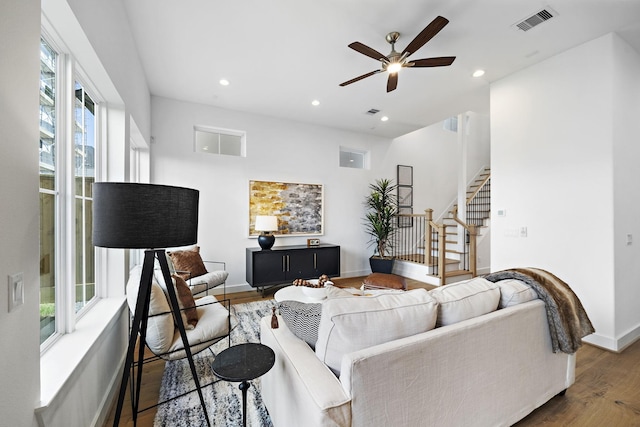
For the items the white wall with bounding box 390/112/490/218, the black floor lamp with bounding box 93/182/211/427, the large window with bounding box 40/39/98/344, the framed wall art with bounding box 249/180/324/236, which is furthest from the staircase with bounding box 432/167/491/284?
the large window with bounding box 40/39/98/344

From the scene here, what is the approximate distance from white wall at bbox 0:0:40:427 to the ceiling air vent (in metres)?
Answer: 3.36

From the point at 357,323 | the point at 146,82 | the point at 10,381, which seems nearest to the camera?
the point at 10,381

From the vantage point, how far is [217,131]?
4.54 metres

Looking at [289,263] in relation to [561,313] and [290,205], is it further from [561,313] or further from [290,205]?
[561,313]

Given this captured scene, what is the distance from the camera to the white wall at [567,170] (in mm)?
2652

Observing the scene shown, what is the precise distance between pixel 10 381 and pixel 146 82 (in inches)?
149

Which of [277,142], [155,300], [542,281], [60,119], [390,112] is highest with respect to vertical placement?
→ [390,112]

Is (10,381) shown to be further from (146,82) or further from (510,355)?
(146,82)

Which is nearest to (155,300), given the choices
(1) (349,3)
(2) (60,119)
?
(2) (60,119)

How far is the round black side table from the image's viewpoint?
1.26 m

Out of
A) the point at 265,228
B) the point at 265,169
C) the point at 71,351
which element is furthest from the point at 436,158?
the point at 71,351

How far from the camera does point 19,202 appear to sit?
0.91 m

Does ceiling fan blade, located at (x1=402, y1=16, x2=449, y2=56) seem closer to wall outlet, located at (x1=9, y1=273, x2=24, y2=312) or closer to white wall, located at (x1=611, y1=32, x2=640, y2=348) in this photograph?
white wall, located at (x1=611, y1=32, x2=640, y2=348)

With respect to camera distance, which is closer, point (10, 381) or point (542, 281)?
point (10, 381)
